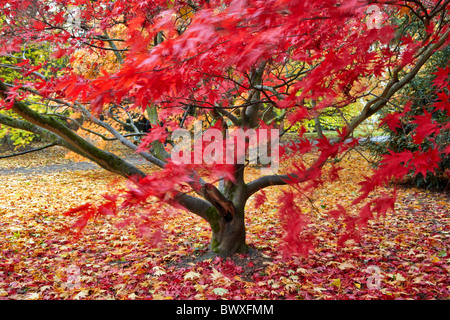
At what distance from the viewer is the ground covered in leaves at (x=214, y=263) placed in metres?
2.75

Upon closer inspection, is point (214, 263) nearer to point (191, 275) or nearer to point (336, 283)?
point (191, 275)

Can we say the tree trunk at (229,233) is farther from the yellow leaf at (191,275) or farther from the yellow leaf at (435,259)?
the yellow leaf at (435,259)

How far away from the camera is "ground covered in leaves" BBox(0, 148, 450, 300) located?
2752mm

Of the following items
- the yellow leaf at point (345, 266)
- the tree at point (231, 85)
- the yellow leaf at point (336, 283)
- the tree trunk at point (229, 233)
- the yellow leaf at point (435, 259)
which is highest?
the tree at point (231, 85)

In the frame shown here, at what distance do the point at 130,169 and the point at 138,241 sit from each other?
1707 mm

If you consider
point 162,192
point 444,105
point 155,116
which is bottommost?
point 162,192

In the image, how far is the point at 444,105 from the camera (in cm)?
201

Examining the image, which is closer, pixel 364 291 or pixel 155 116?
pixel 364 291

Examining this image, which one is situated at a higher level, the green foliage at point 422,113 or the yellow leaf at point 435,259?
the green foliage at point 422,113

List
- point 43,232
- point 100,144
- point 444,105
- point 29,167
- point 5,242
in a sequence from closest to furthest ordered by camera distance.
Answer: point 444,105 → point 5,242 → point 43,232 → point 100,144 → point 29,167

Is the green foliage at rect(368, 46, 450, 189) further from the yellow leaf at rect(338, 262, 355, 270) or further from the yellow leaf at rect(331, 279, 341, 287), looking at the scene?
the yellow leaf at rect(331, 279, 341, 287)

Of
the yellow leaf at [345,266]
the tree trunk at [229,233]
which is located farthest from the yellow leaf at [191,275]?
the yellow leaf at [345,266]

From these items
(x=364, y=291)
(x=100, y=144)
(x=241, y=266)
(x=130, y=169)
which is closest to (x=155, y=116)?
(x=130, y=169)

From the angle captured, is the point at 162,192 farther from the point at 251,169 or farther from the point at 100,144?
the point at 251,169
